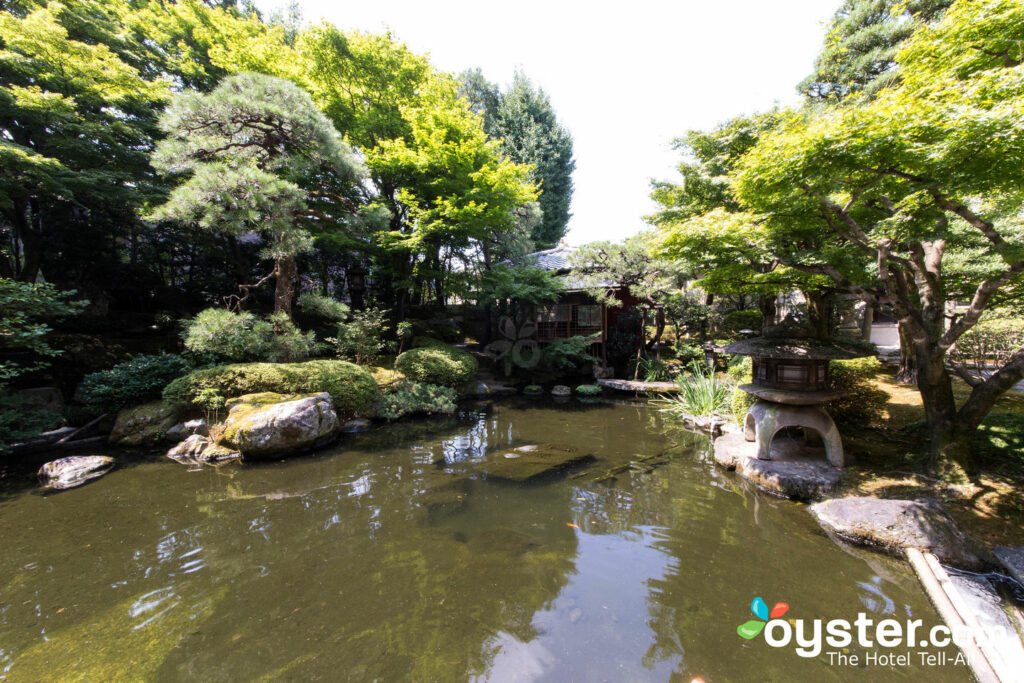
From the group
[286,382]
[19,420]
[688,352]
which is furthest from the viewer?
[688,352]

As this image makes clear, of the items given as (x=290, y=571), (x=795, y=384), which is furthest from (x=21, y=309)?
(x=795, y=384)

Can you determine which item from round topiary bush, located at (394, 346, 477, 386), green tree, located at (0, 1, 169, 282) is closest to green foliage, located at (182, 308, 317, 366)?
round topiary bush, located at (394, 346, 477, 386)

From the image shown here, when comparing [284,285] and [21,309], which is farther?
[284,285]

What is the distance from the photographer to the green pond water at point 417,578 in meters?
2.21

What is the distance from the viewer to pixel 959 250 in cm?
506

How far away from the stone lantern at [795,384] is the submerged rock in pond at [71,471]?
28.0 ft

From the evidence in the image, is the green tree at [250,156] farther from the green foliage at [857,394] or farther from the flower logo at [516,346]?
the green foliage at [857,394]

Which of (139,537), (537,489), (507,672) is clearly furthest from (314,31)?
(507,672)

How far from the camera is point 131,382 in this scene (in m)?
6.33

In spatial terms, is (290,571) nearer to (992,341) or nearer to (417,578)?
(417,578)

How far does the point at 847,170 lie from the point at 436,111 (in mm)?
9191

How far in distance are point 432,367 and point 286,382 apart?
3.36 m

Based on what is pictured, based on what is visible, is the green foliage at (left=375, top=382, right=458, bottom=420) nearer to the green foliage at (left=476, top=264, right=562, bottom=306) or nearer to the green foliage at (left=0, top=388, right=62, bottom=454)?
the green foliage at (left=476, top=264, right=562, bottom=306)

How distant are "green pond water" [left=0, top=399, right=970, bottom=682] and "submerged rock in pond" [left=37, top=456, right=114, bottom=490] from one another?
256 mm
